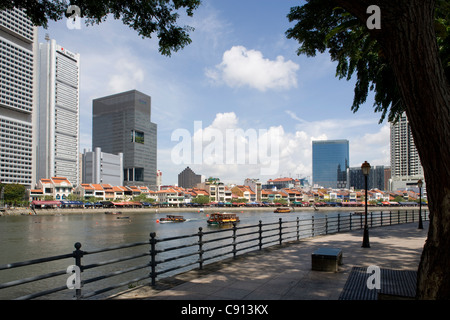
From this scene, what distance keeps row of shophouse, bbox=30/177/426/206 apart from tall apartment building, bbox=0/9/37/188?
37.4 meters

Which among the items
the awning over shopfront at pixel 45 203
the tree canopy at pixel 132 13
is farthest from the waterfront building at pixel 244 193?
the tree canopy at pixel 132 13

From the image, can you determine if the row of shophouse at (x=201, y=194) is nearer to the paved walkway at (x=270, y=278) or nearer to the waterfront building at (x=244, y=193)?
the waterfront building at (x=244, y=193)

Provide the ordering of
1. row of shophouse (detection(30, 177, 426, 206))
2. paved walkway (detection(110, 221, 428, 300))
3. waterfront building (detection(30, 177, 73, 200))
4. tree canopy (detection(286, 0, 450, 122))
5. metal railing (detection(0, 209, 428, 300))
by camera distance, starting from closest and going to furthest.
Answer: metal railing (detection(0, 209, 428, 300)), paved walkway (detection(110, 221, 428, 300)), tree canopy (detection(286, 0, 450, 122)), waterfront building (detection(30, 177, 73, 200)), row of shophouse (detection(30, 177, 426, 206))

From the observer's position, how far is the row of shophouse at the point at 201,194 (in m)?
130

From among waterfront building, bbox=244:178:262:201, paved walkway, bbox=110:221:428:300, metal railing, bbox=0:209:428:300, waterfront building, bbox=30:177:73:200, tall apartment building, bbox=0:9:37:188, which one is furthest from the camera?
waterfront building, bbox=244:178:262:201

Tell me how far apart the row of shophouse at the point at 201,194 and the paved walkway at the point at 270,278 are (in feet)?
427

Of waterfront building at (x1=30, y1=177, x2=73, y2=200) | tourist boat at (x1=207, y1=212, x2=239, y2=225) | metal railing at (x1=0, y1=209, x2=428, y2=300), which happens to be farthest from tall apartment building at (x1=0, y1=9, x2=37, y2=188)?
metal railing at (x1=0, y1=209, x2=428, y2=300)

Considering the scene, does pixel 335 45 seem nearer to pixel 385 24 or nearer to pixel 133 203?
pixel 385 24

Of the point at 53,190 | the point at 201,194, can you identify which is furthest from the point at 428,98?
the point at 201,194

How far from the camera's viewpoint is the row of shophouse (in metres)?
130

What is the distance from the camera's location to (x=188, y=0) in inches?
329

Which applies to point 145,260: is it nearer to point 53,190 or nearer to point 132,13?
point 132,13

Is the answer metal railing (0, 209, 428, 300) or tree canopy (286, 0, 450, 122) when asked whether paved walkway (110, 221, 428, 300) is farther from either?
Answer: tree canopy (286, 0, 450, 122)
